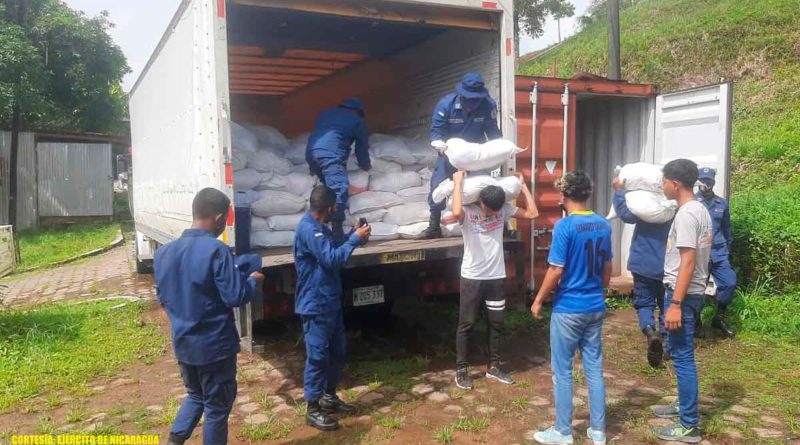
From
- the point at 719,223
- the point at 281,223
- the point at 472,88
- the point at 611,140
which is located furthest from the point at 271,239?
the point at 611,140

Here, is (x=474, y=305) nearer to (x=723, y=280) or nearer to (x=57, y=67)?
(x=723, y=280)

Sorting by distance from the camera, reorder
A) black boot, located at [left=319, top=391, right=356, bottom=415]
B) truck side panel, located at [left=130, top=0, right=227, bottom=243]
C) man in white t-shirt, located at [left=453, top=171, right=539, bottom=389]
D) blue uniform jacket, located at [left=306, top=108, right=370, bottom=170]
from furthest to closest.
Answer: blue uniform jacket, located at [left=306, top=108, right=370, bottom=170], man in white t-shirt, located at [left=453, top=171, right=539, bottom=389], truck side panel, located at [left=130, top=0, right=227, bottom=243], black boot, located at [left=319, top=391, right=356, bottom=415]

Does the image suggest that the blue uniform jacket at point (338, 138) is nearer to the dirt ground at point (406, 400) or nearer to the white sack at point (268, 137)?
the white sack at point (268, 137)

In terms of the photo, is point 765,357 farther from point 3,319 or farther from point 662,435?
point 3,319

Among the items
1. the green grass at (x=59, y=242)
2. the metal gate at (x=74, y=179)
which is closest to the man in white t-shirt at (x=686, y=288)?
the green grass at (x=59, y=242)

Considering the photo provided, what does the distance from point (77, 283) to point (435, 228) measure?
6502 millimetres

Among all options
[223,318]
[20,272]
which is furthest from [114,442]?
[20,272]

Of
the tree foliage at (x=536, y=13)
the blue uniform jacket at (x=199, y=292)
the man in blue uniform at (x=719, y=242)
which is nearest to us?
the blue uniform jacket at (x=199, y=292)

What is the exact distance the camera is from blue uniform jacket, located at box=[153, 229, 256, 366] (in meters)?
2.80

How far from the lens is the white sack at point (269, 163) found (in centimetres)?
468

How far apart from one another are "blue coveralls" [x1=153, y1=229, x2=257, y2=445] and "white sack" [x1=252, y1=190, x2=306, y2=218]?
158 cm

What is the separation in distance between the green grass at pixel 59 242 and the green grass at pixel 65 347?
227 inches

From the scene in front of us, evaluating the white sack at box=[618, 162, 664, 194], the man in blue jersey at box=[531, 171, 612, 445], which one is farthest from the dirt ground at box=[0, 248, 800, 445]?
the white sack at box=[618, 162, 664, 194]

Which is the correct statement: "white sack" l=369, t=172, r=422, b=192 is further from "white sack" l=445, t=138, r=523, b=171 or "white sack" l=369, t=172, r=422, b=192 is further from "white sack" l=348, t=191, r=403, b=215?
"white sack" l=445, t=138, r=523, b=171
